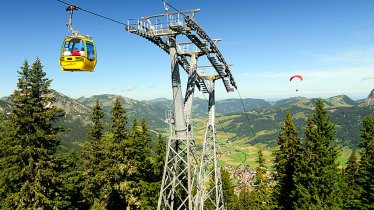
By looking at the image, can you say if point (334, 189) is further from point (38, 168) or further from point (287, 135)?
point (38, 168)

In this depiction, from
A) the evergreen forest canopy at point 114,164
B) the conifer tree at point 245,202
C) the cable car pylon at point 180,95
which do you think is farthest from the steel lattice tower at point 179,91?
the conifer tree at point 245,202

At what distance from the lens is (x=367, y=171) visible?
98.0 feet

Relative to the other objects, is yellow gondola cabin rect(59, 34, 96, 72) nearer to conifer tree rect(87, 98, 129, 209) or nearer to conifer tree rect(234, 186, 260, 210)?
conifer tree rect(87, 98, 129, 209)

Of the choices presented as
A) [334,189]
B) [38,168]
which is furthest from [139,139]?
[334,189]

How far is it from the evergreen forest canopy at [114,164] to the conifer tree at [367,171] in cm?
8

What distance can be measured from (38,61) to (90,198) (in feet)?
62.4

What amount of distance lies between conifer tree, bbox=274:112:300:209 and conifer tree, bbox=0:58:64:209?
24.1 meters

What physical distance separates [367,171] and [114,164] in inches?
944

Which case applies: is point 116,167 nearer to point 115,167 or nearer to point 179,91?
point 115,167

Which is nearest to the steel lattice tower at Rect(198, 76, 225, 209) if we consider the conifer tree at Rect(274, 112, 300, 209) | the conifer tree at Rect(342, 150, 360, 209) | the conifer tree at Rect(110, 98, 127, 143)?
the conifer tree at Rect(110, 98, 127, 143)

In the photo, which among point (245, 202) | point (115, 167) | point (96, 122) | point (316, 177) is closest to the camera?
point (316, 177)

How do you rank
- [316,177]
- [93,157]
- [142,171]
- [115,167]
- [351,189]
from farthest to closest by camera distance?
[351,189] → [93,157] → [142,171] → [115,167] → [316,177]

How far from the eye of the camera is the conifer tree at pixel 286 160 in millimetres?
34812

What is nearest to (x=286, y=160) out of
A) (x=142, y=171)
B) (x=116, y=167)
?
(x=142, y=171)
